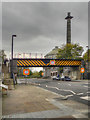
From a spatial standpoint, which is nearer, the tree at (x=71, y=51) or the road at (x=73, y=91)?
the road at (x=73, y=91)

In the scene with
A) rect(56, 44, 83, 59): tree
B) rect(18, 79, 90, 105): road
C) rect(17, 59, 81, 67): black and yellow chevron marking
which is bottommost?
rect(18, 79, 90, 105): road

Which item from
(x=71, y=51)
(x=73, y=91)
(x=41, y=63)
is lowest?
(x=73, y=91)

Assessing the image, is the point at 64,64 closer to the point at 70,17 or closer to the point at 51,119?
the point at 51,119

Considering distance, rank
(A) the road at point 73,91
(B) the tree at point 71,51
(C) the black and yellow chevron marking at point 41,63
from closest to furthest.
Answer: (A) the road at point 73,91 → (C) the black and yellow chevron marking at point 41,63 → (B) the tree at point 71,51

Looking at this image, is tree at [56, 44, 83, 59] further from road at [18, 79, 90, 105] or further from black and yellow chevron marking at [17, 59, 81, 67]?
road at [18, 79, 90, 105]

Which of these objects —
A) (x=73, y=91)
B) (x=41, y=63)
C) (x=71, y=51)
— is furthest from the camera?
(x=71, y=51)

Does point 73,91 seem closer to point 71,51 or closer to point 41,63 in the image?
point 41,63

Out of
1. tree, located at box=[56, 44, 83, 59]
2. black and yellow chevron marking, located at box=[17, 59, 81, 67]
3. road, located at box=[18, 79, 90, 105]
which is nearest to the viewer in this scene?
road, located at box=[18, 79, 90, 105]

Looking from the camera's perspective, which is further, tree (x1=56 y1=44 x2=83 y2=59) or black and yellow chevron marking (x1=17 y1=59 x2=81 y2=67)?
tree (x1=56 y1=44 x2=83 y2=59)

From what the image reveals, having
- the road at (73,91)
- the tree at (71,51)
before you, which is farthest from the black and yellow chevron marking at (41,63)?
the road at (73,91)

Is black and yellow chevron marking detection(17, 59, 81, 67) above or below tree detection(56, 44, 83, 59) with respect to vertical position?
below

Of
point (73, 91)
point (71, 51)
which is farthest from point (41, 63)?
point (73, 91)

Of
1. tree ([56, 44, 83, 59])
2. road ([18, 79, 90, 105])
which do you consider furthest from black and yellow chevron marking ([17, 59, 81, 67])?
road ([18, 79, 90, 105])

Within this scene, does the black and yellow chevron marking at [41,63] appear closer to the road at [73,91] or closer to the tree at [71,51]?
the tree at [71,51]
